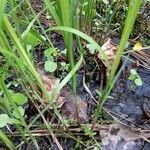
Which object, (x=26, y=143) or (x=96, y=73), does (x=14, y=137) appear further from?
(x=96, y=73)

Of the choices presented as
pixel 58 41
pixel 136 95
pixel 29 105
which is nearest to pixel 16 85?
pixel 29 105

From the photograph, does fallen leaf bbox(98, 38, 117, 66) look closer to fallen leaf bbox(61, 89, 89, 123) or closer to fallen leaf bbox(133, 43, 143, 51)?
fallen leaf bbox(133, 43, 143, 51)

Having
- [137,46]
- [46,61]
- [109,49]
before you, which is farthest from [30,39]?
[137,46]

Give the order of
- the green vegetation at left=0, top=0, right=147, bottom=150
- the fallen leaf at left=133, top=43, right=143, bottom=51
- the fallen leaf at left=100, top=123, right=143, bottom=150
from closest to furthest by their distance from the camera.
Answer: the green vegetation at left=0, top=0, right=147, bottom=150, the fallen leaf at left=100, top=123, right=143, bottom=150, the fallen leaf at left=133, top=43, right=143, bottom=51

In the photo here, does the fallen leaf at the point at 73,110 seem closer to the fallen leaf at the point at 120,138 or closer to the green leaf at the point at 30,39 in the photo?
the fallen leaf at the point at 120,138

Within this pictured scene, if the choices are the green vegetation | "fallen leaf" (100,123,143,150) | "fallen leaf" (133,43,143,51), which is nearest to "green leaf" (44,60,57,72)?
the green vegetation

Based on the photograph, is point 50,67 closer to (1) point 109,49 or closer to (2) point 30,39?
(2) point 30,39

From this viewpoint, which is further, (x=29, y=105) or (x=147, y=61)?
(x=147, y=61)

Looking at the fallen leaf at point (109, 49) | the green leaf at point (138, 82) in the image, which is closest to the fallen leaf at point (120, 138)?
the green leaf at point (138, 82)
